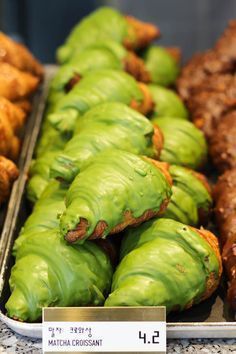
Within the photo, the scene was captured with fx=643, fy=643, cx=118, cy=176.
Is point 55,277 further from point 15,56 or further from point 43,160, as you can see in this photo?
point 15,56

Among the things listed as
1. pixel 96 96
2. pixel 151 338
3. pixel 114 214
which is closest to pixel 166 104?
pixel 96 96

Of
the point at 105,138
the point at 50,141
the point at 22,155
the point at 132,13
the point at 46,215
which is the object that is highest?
the point at 105,138

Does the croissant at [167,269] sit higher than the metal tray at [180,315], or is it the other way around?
the croissant at [167,269]

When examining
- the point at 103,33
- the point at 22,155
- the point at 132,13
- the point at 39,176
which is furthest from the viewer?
the point at 132,13

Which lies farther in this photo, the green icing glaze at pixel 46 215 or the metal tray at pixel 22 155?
the metal tray at pixel 22 155

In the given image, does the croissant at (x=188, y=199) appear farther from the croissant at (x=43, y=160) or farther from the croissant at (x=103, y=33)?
the croissant at (x=103, y=33)

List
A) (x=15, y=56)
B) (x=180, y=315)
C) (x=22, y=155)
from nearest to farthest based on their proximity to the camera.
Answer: (x=180, y=315) < (x=22, y=155) < (x=15, y=56)

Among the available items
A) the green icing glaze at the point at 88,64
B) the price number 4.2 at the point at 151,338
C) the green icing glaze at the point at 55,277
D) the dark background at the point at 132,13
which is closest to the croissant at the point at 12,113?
the green icing glaze at the point at 88,64

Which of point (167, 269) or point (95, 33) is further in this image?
point (95, 33)

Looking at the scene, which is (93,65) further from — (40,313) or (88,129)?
(40,313)
